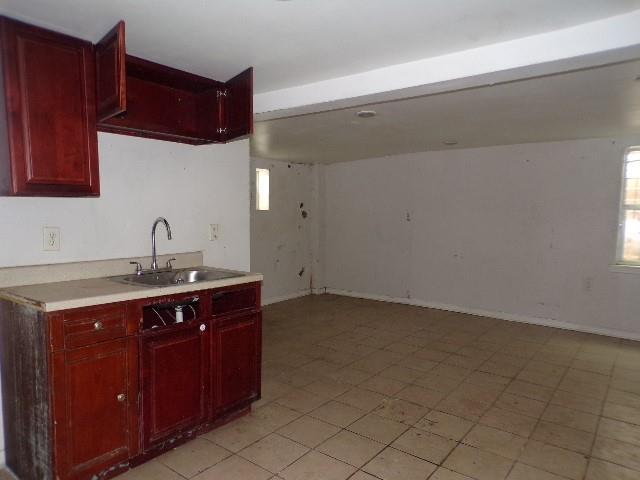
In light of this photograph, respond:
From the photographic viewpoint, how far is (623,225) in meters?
4.45

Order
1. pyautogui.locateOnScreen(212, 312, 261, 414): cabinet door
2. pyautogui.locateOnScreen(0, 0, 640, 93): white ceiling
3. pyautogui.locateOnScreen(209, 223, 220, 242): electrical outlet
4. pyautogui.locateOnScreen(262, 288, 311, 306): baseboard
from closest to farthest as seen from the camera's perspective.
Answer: pyautogui.locateOnScreen(0, 0, 640, 93): white ceiling
pyautogui.locateOnScreen(212, 312, 261, 414): cabinet door
pyautogui.locateOnScreen(209, 223, 220, 242): electrical outlet
pyautogui.locateOnScreen(262, 288, 311, 306): baseboard

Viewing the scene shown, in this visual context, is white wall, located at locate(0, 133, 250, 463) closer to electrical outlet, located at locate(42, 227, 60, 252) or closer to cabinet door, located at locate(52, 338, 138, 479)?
electrical outlet, located at locate(42, 227, 60, 252)

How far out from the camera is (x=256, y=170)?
5.68 meters

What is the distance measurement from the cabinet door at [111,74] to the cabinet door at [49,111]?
55 millimetres

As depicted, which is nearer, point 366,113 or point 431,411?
point 431,411

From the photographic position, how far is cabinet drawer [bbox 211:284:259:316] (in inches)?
99.2

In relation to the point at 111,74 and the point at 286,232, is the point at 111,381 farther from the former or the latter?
the point at 286,232

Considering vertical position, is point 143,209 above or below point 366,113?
below

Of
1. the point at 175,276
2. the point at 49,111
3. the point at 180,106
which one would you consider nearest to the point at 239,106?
the point at 180,106

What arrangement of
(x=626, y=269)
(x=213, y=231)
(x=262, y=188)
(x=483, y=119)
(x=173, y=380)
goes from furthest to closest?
(x=262, y=188)
(x=626, y=269)
(x=483, y=119)
(x=213, y=231)
(x=173, y=380)

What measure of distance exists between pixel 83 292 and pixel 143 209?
0.84 meters

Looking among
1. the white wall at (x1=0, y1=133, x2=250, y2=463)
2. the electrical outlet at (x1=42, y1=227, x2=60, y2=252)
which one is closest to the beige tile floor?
the white wall at (x1=0, y1=133, x2=250, y2=463)

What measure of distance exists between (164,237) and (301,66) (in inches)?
55.5

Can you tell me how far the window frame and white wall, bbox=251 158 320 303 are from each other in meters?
3.96
